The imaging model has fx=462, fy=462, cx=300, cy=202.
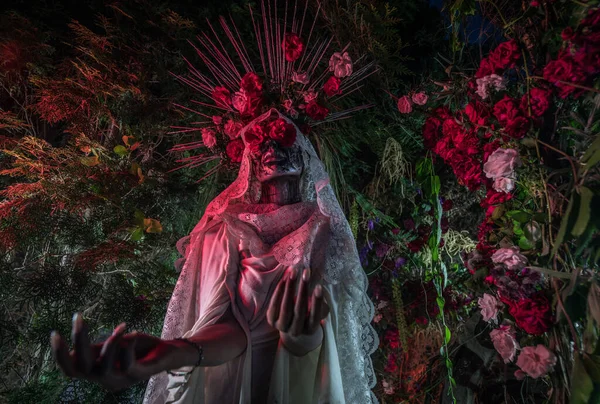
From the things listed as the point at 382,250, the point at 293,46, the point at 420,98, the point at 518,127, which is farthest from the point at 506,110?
the point at 382,250

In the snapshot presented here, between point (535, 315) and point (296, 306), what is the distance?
0.81 m

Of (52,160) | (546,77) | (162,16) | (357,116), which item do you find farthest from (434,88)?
(52,160)

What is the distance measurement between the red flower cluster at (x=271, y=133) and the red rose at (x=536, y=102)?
0.94m

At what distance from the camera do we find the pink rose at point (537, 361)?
60.0 inches

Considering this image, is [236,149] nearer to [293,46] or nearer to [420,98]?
[293,46]

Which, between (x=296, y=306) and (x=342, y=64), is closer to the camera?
(x=296, y=306)

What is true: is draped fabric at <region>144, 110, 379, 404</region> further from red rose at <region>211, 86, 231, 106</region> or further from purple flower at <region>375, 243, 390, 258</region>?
purple flower at <region>375, 243, 390, 258</region>

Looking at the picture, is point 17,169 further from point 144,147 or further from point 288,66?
point 288,66

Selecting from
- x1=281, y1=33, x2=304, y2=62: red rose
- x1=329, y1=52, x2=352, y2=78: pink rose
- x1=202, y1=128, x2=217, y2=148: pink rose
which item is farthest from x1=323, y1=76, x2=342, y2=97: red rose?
x1=202, y1=128, x2=217, y2=148: pink rose

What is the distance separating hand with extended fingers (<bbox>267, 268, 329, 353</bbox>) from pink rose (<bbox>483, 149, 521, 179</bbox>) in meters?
0.81

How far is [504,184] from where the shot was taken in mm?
1770

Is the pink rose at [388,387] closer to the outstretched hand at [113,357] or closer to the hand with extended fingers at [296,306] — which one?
the hand with extended fingers at [296,306]

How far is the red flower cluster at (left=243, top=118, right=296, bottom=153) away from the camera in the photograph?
2053mm

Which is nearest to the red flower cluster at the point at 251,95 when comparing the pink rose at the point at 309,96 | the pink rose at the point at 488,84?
the pink rose at the point at 309,96
